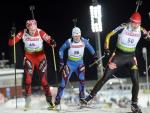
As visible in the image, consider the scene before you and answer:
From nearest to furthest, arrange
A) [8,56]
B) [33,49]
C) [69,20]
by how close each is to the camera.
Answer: [33,49]
[8,56]
[69,20]

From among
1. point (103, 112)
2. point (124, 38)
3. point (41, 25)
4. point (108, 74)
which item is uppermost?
point (41, 25)

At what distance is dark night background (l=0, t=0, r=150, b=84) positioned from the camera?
30.6m

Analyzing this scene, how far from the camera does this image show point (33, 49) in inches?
472

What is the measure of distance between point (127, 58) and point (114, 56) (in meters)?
0.30

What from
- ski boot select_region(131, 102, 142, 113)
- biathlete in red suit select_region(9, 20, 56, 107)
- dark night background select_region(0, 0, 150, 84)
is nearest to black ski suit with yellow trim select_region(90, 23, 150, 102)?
ski boot select_region(131, 102, 142, 113)

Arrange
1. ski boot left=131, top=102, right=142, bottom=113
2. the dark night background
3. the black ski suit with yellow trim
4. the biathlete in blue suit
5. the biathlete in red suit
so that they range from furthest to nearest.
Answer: the dark night background < the biathlete in blue suit < the biathlete in red suit < the black ski suit with yellow trim < ski boot left=131, top=102, right=142, bottom=113

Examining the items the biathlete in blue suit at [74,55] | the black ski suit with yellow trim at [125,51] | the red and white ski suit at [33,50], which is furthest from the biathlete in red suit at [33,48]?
the black ski suit with yellow trim at [125,51]

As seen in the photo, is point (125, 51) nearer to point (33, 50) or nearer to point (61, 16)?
point (33, 50)

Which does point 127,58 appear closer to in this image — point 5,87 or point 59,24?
point 5,87

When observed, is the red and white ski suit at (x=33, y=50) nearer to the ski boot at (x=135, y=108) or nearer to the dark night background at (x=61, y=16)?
the ski boot at (x=135, y=108)

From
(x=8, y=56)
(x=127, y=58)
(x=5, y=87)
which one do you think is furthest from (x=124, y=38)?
(x=8, y=56)

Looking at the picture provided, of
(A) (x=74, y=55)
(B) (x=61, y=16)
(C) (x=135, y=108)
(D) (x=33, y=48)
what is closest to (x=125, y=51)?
(C) (x=135, y=108)

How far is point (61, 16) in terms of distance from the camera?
1320 inches

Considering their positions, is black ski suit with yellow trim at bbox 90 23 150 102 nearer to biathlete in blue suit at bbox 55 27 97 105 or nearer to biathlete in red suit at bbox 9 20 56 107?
biathlete in blue suit at bbox 55 27 97 105
